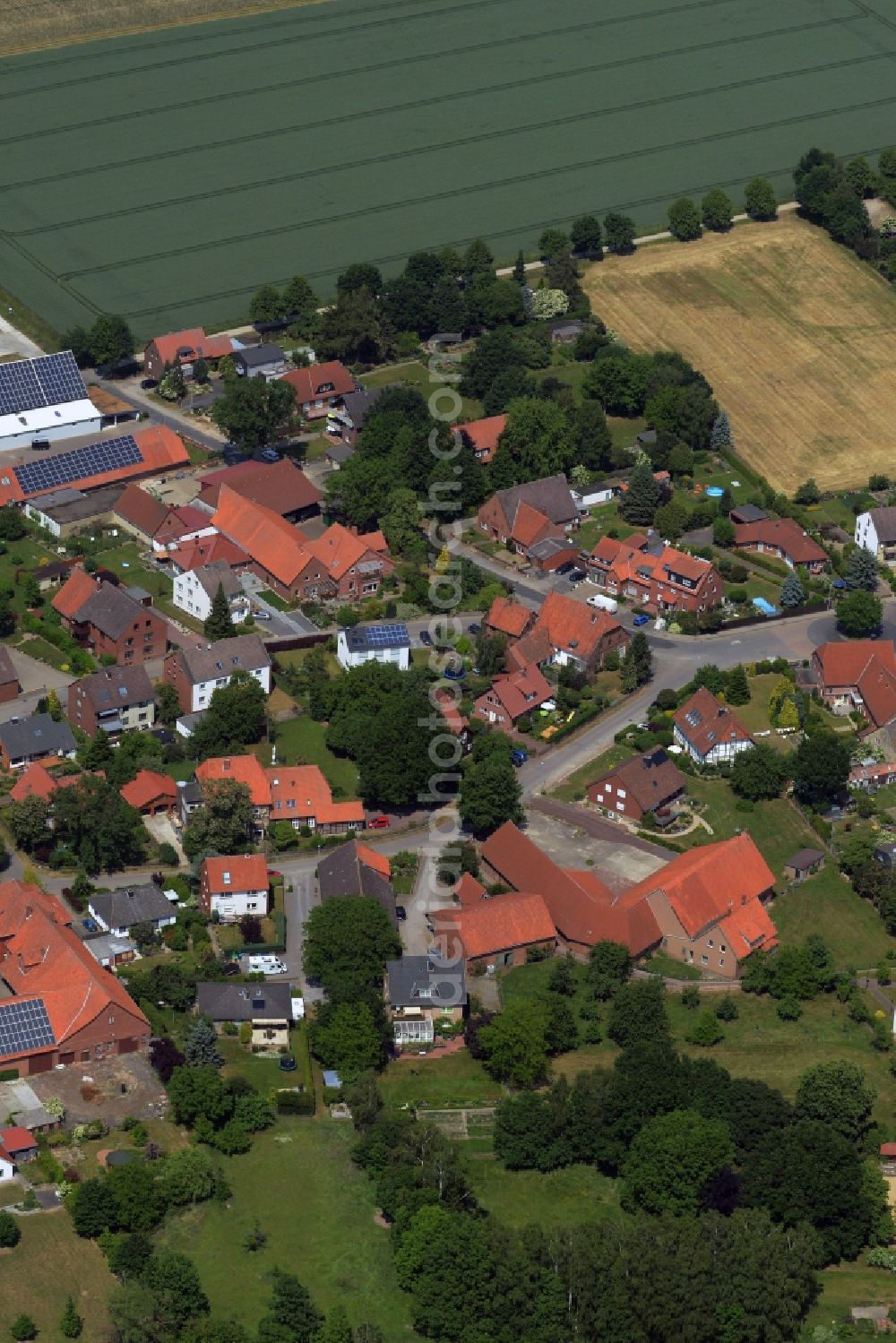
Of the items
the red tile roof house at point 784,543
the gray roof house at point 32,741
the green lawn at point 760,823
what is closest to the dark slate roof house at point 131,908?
the gray roof house at point 32,741

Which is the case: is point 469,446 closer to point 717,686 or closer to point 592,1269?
point 717,686

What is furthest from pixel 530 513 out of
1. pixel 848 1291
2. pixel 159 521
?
pixel 848 1291

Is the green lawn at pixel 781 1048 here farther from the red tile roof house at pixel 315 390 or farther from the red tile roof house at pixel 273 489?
the red tile roof house at pixel 315 390

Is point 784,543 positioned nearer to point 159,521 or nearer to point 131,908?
point 159,521

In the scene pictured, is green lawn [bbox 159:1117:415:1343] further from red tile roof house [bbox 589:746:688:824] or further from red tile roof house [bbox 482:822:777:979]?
red tile roof house [bbox 589:746:688:824]

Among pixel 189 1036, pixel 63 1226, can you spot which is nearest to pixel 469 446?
pixel 189 1036
